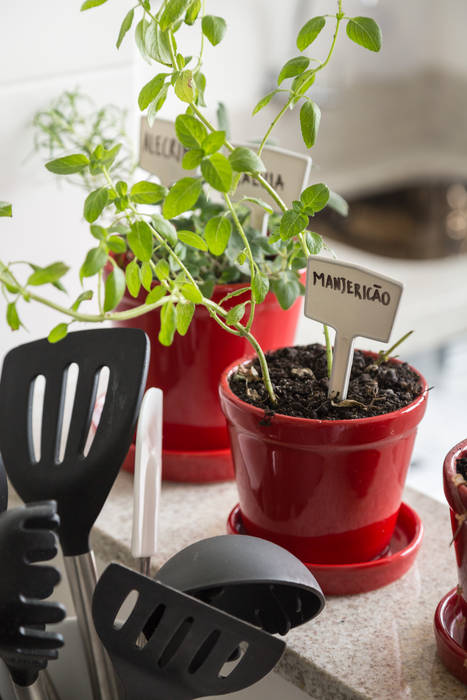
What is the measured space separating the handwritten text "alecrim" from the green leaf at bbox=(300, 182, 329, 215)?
56 mm

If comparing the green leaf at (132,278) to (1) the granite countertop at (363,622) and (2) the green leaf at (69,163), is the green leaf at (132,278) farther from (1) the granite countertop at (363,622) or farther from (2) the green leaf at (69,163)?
(1) the granite countertop at (363,622)

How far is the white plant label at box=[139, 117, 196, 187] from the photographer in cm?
77

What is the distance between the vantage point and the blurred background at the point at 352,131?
82 centimetres

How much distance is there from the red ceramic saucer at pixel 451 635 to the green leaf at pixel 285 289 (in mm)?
242

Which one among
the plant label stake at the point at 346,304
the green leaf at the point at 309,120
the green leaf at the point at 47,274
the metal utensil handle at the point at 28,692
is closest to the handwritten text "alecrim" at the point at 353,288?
the plant label stake at the point at 346,304

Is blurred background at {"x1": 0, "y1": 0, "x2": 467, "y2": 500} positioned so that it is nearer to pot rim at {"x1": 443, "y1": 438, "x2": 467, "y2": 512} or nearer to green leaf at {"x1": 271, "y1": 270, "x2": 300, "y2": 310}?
green leaf at {"x1": 271, "y1": 270, "x2": 300, "y2": 310}

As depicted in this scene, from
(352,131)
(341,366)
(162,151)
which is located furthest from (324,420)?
(352,131)

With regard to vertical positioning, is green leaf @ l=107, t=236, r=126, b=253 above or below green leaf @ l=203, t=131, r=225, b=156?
below

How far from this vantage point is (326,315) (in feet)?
1.85

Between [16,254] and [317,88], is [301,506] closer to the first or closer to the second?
[16,254]

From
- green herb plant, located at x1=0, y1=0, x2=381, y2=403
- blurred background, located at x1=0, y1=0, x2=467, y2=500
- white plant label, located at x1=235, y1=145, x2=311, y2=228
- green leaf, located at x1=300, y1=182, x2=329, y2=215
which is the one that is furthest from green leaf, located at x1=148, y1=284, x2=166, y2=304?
blurred background, located at x1=0, y1=0, x2=467, y2=500

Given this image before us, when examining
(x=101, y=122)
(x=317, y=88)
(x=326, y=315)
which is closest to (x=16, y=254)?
(x=101, y=122)

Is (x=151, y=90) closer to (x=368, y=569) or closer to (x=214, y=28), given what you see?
(x=214, y=28)

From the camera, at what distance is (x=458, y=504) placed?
0.48 meters
